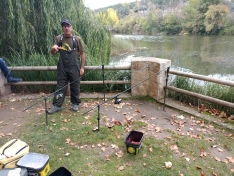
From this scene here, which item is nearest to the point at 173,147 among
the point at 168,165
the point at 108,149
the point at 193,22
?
the point at 168,165

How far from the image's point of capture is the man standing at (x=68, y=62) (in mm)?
3639

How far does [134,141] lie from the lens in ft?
9.82

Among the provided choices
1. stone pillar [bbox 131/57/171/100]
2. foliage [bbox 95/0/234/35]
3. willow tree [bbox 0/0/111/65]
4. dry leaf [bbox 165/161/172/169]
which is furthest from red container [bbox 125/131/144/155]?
foliage [bbox 95/0/234/35]

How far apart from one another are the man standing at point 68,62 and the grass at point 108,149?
49cm

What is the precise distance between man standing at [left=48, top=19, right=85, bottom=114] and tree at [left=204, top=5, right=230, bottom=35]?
A: 102 feet

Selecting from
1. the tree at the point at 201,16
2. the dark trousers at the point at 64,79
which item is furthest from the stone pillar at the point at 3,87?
the tree at the point at 201,16

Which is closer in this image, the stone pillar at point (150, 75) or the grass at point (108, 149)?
the grass at point (108, 149)

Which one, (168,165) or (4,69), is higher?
(4,69)

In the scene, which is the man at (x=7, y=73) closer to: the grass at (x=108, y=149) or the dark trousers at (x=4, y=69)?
the dark trousers at (x=4, y=69)

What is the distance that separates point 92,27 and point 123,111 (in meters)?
3.68

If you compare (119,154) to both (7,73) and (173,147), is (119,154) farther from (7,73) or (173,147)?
(7,73)

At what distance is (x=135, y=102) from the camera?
4551 mm

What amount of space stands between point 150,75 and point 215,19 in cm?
3299

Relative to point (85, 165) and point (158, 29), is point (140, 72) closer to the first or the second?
point (85, 165)
